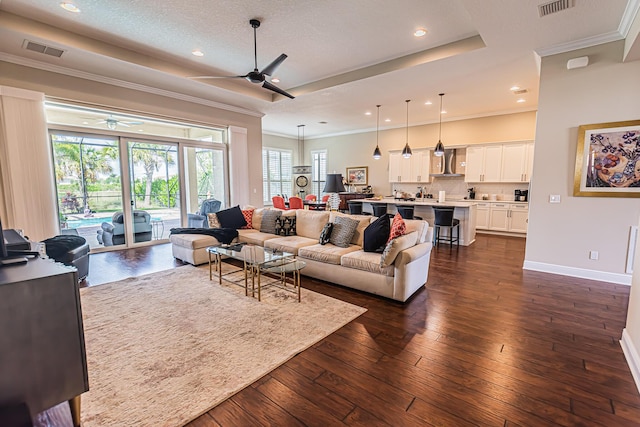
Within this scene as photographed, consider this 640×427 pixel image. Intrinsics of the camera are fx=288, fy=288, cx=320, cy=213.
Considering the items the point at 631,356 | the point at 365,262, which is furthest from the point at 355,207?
the point at 631,356

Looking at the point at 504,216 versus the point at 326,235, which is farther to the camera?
the point at 504,216

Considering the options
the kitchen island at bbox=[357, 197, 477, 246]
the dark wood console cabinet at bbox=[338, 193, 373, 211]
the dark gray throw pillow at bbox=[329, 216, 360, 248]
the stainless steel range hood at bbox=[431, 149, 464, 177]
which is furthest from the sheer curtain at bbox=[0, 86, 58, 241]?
the stainless steel range hood at bbox=[431, 149, 464, 177]

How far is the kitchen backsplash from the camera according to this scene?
25.2 ft

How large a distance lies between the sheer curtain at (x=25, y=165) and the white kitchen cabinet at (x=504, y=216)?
926 cm

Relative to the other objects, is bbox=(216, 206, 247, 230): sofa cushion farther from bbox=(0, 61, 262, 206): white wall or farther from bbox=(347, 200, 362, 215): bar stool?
bbox=(347, 200, 362, 215): bar stool

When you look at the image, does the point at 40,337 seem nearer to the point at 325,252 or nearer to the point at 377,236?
the point at 325,252

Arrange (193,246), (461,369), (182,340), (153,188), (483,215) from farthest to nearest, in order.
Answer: (483,215), (153,188), (193,246), (182,340), (461,369)

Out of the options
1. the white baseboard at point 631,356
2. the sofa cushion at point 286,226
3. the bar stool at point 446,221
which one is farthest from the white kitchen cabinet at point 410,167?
the white baseboard at point 631,356

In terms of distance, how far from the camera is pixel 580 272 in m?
4.13

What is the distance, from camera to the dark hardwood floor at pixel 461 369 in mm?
1722

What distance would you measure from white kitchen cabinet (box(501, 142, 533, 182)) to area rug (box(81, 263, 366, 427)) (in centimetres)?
648

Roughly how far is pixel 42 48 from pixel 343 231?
4.88m

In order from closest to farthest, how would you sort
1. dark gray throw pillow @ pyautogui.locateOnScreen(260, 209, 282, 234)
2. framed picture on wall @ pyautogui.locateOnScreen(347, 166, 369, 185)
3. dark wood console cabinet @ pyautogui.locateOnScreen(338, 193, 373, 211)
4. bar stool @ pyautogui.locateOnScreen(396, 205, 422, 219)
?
dark gray throw pillow @ pyautogui.locateOnScreen(260, 209, 282, 234) < bar stool @ pyautogui.locateOnScreen(396, 205, 422, 219) < dark wood console cabinet @ pyautogui.locateOnScreen(338, 193, 373, 211) < framed picture on wall @ pyautogui.locateOnScreen(347, 166, 369, 185)

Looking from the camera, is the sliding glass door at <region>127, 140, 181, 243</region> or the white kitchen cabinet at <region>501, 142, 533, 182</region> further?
the white kitchen cabinet at <region>501, 142, 533, 182</region>
